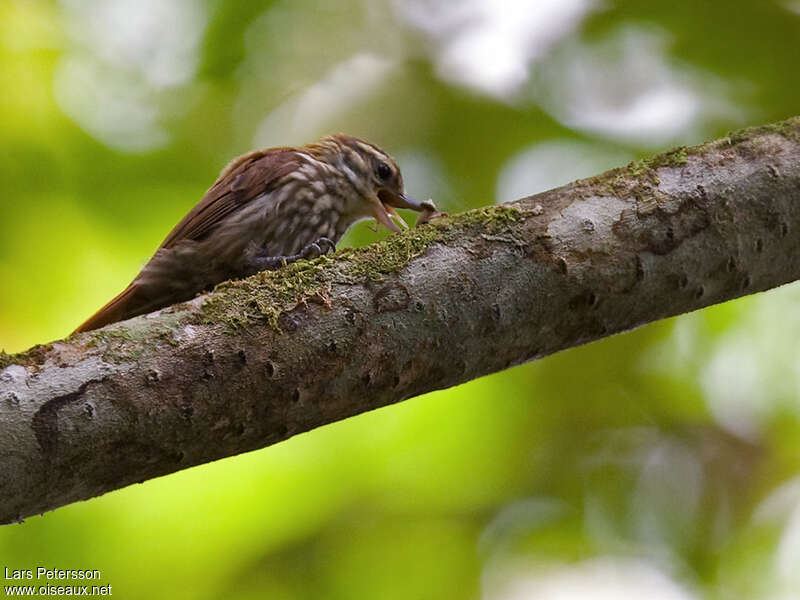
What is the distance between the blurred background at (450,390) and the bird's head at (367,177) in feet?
1.53

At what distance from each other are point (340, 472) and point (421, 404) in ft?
1.52

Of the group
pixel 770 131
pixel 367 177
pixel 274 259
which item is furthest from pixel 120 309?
pixel 770 131

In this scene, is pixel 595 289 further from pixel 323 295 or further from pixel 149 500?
pixel 149 500

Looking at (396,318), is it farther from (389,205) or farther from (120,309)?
(389,205)

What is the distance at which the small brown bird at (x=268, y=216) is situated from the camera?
3402mm

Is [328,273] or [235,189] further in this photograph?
[235,189]

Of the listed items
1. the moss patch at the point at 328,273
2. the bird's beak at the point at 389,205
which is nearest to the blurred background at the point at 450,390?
the bird's beak at the point at 389,205

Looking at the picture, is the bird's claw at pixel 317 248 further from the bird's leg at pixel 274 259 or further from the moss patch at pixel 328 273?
the moss patch at pixel 328 273

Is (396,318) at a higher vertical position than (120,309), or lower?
lower

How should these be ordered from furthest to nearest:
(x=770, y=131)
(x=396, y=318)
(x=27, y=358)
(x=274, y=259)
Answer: (x=274, y=259)
(x=770, y=131)
(x=396, y=318)
(x=27, y=358)

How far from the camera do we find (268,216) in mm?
3693

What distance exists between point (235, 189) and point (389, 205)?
2.50ft

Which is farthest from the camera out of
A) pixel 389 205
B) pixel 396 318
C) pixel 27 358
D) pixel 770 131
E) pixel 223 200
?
pixel 389 205

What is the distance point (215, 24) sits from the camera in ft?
15.9
